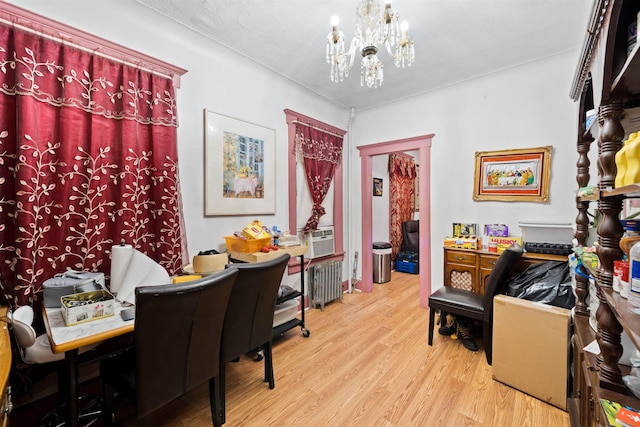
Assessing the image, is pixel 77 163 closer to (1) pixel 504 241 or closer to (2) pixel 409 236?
(1) pixel 504 241

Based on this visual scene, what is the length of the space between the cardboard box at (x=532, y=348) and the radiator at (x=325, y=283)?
5.97ft

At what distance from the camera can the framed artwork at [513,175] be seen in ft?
8.75

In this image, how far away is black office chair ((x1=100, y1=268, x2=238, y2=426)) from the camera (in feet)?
3.77

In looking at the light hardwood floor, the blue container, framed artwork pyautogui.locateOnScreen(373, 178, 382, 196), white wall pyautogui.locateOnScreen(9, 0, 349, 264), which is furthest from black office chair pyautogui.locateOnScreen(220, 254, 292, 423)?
the blue container

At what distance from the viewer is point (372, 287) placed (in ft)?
13.4

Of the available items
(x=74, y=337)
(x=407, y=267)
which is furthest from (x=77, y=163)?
(x=407, y=267)

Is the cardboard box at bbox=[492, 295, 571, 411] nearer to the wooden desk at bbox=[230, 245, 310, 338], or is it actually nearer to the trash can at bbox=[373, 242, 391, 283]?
the wooden desk at bbox=[230, 245, 310, 338]

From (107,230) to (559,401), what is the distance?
10.4 feet

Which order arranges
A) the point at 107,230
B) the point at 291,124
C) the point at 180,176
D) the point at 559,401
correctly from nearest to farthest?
the point at 559,401 < the point at 107,230 < the point at 180,176 < the point at 291,124

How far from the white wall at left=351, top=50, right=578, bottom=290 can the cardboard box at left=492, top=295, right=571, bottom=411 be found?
125 centimetres

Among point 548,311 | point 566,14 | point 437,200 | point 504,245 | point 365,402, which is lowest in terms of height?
point 365,402

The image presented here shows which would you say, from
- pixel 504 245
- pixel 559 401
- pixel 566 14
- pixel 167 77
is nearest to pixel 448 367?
pixel 559 401

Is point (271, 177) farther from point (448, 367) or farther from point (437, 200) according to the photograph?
point (448, 367)

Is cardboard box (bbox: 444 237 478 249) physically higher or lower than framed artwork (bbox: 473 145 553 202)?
lower
